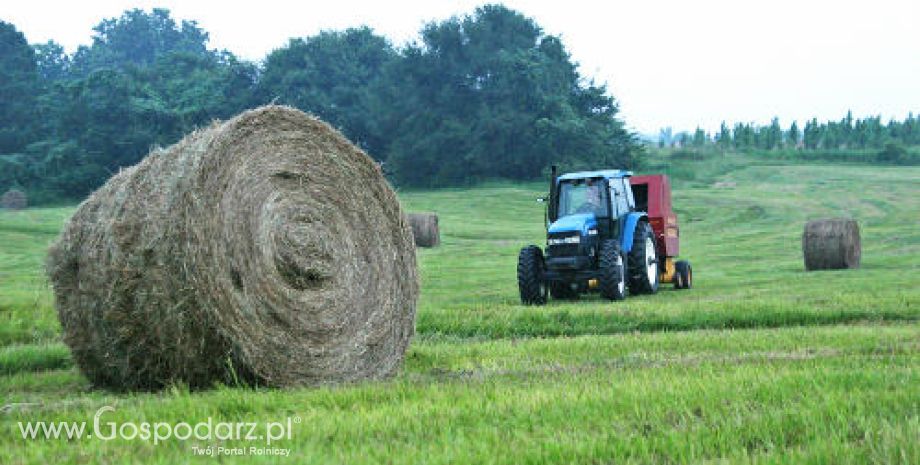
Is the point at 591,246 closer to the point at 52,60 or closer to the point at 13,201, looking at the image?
the point at 13,201

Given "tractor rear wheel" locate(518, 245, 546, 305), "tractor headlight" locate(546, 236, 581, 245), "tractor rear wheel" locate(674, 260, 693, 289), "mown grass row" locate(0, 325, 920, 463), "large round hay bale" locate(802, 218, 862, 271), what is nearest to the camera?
"mown grass row" locate(0, 325, 920, 463)

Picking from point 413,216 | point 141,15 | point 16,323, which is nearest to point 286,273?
point 16,323

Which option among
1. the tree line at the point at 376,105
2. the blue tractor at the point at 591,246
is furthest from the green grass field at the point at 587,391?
the tree line at the point at 376,105

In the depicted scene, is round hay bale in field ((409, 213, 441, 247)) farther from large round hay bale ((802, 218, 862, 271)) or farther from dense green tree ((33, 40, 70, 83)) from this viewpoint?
dense green tree ((33, 40, 70, 83))

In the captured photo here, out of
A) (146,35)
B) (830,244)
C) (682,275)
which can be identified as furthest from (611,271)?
(146,35)

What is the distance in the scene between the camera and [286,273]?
26.1ft

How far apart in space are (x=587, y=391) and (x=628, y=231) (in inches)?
421

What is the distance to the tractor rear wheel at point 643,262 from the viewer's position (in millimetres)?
16594

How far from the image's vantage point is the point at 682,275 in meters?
18.2

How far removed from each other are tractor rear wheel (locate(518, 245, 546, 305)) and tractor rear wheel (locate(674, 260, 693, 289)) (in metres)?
3.22

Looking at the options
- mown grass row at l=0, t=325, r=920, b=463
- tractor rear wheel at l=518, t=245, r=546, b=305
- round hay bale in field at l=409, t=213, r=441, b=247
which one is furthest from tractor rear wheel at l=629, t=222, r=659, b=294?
round hay bale in field at l=409, t=213, r=441, b=247

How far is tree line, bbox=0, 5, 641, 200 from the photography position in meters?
Result: 54.1

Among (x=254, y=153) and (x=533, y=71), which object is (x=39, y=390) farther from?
(x=533, y=71)

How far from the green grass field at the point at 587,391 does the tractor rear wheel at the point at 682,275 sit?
21.6 inches
